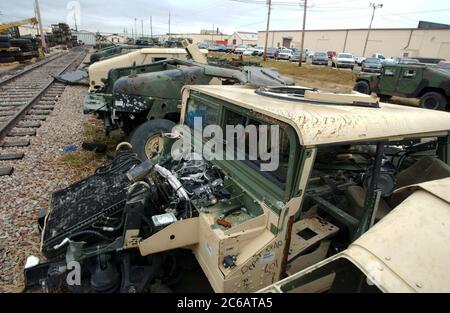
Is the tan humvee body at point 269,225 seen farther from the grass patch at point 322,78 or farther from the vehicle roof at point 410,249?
the grass patch at point 322,78

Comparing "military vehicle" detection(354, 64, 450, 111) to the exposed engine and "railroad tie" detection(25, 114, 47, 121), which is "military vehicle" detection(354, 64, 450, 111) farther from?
"railroad tie" detection(25, 114, 47, 121)

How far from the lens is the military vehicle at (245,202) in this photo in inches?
86.5

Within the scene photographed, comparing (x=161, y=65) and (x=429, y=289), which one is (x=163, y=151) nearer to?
(x=429, y=289)

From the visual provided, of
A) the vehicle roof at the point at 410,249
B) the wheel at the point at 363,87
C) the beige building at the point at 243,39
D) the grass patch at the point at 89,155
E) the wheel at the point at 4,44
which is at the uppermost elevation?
the beige building at the point at 243,39

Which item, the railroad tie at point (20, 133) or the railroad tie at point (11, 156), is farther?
the railroad tie at point (20, 133)

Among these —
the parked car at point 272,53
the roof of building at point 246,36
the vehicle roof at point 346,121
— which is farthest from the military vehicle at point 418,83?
the roof of building at point 246,36

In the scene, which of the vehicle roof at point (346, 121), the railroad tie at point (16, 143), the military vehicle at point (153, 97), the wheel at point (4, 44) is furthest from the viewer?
the wheel at point (4, 44)

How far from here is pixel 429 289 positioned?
1.39m

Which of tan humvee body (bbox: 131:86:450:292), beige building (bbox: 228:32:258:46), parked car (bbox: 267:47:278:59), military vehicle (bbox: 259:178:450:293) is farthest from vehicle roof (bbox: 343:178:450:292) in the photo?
beige building (bbox: 228:32:258:46)

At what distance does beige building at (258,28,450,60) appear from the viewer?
44444 millimetres

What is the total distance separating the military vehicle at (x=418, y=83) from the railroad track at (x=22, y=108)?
1417cm
